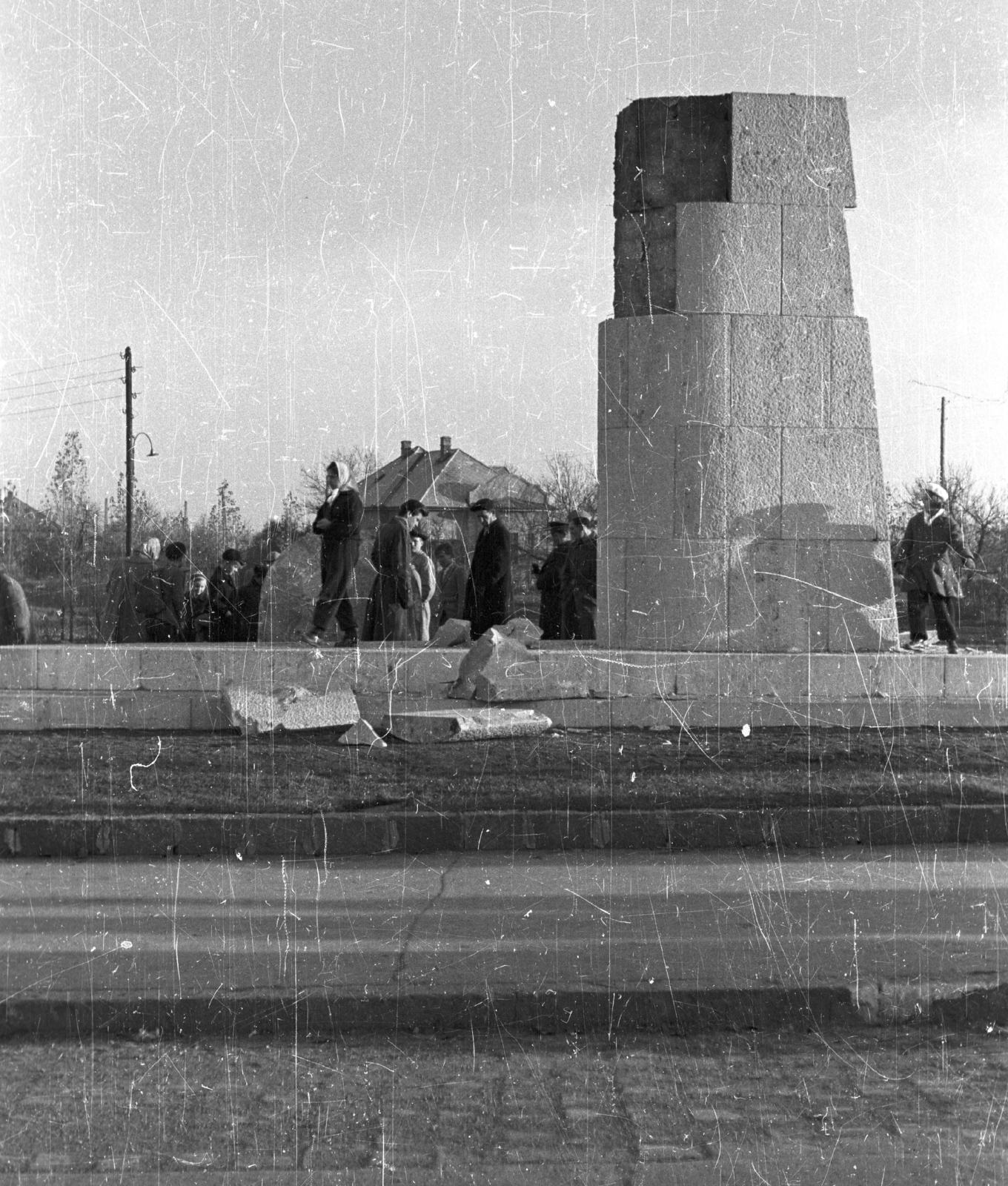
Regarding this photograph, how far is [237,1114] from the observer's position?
145 inches

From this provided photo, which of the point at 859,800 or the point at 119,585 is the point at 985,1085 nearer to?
the point at 859,800

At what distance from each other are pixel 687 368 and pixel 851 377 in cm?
121

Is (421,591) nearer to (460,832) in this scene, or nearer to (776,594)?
(776,594)

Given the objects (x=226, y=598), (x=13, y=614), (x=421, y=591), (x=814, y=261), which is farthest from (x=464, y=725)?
(x=226, y=598)

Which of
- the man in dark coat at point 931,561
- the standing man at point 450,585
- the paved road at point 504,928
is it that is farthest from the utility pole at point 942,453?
the standing man at point 450,585

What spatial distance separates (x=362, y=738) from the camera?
30.4 feet

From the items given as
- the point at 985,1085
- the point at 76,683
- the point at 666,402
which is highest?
the point at 666,402

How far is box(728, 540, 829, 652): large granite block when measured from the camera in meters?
10.2

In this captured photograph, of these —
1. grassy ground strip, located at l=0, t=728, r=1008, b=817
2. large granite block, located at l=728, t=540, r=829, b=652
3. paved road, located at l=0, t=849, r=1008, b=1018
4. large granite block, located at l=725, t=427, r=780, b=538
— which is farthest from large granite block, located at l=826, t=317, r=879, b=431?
paved road, located at l=0, t=849, r=1008, b=1018

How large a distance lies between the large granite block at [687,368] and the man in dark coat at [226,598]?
20.1ft

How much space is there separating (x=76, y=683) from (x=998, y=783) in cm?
628

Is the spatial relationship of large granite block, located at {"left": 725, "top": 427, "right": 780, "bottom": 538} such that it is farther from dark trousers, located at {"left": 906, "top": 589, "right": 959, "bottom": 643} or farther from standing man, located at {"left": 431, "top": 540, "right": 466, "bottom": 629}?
standing man, located at {"left": 431, "top": 540, "right": 466, "bottom": 629}

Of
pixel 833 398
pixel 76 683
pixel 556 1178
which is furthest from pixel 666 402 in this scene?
pixel 556 1178

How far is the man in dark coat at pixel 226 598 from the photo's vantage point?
14992 mm
